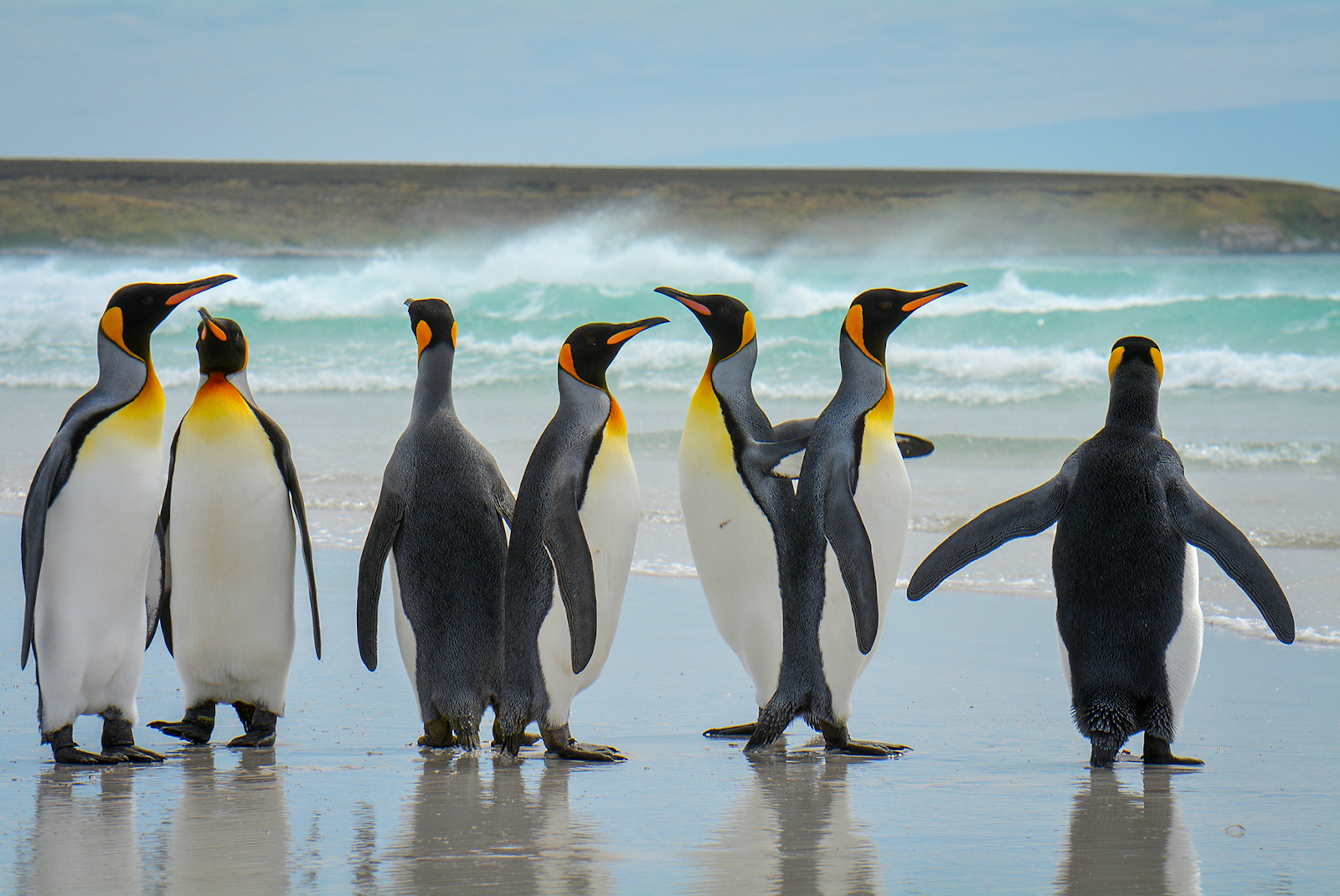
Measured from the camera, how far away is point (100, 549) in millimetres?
3324

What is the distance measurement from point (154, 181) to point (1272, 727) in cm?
4081

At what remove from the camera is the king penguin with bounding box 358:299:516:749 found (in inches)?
135

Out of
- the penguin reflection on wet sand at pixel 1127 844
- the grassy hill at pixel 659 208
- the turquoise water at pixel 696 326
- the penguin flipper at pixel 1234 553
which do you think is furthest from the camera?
the grassy hill at pixel 659 208

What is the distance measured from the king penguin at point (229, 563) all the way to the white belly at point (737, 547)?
1022mm

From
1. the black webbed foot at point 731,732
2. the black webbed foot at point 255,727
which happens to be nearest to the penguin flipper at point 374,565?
the black webbed foot at point 255,727

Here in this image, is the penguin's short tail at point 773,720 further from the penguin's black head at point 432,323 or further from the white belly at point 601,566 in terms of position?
the penguin's black head at point 432,323

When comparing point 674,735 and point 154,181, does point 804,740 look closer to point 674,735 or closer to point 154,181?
point 674,735

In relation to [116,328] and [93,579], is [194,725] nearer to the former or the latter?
[93,579]

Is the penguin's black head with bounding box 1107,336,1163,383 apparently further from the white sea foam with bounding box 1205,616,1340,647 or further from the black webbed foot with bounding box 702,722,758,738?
the white sea foam with bounding box 1205,616,1340,647

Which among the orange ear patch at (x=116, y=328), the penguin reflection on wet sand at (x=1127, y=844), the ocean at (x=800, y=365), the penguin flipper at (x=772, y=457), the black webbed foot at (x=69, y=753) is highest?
the ocean at (x=800, y=365)

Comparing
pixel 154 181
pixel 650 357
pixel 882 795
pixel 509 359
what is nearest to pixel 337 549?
pixel 882 795

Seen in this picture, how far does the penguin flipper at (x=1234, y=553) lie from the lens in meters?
3.16

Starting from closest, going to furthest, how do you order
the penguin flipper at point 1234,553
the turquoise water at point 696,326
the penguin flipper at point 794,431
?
the penguin flipper at point 1234,553, the penguin flipper at point 794,431, the turquoise water at point 696,326

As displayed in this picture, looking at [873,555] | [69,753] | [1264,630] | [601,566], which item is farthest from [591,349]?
[1264,630]
